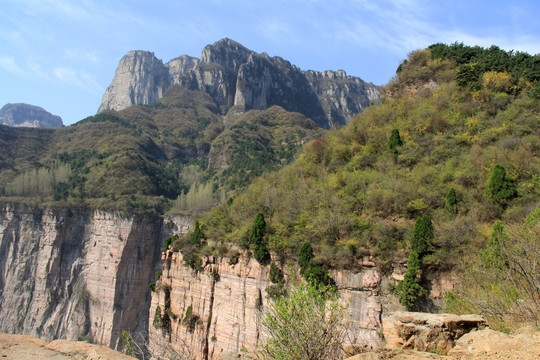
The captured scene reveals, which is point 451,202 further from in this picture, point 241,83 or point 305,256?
point 241,83

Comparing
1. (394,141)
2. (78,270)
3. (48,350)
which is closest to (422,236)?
(394,141)

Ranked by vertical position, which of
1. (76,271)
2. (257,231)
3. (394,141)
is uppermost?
(394,141)

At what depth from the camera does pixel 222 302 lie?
23.9 metres

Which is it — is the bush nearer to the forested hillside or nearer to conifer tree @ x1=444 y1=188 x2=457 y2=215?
the forested hillside

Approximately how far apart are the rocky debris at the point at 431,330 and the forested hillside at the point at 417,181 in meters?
3.58

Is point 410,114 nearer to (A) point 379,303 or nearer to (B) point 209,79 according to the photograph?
(A) point 379,303

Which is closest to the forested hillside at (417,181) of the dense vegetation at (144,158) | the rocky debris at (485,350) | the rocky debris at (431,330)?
the rocky debris at (431,330)

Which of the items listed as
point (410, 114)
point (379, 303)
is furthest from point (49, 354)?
point (410, 114)

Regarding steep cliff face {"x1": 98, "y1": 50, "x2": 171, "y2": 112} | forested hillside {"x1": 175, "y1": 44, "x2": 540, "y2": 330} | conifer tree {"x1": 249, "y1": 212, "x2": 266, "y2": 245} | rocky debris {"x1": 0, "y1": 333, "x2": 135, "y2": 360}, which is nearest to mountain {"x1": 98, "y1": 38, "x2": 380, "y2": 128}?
steep cliff face {"x1": 98, "y1": 50, "x2": 171, "y2": 112}

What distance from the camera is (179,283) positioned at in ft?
89.6

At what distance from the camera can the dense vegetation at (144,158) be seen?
57.6 m

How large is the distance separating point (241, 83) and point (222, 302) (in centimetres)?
12150

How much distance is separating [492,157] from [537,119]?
4.46 metres

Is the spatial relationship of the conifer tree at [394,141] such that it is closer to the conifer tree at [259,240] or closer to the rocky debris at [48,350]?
the conifer tree at [259,240]
